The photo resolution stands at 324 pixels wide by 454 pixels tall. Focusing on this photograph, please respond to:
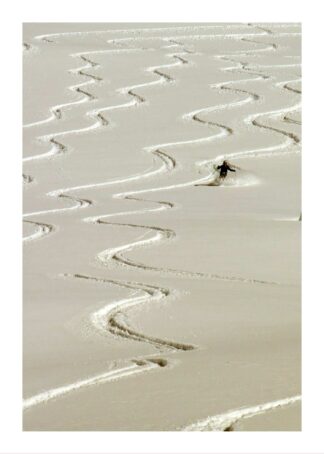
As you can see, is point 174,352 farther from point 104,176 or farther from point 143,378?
point 104,176

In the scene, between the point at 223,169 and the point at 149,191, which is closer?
the point at 149,191

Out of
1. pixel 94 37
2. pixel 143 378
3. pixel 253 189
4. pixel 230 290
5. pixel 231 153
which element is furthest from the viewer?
pixel 94 37

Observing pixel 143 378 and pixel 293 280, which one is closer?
pixel 143 378

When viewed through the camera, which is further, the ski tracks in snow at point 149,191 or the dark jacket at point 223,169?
the dark jacket at point 223,169

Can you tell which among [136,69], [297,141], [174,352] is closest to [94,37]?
[136,69]

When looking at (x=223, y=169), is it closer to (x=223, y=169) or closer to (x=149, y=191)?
(x=223, y=169)

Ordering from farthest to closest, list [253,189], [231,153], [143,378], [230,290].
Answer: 1. [231,153]
2. [253,189]
3. [230,290]
4. [143,378]

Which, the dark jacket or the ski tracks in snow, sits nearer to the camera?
the ski tracks in snow

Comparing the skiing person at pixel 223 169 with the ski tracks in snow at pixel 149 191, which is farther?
the skiing person at pixel 223 169

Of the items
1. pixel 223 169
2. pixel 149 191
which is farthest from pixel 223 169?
pixel 149 191
